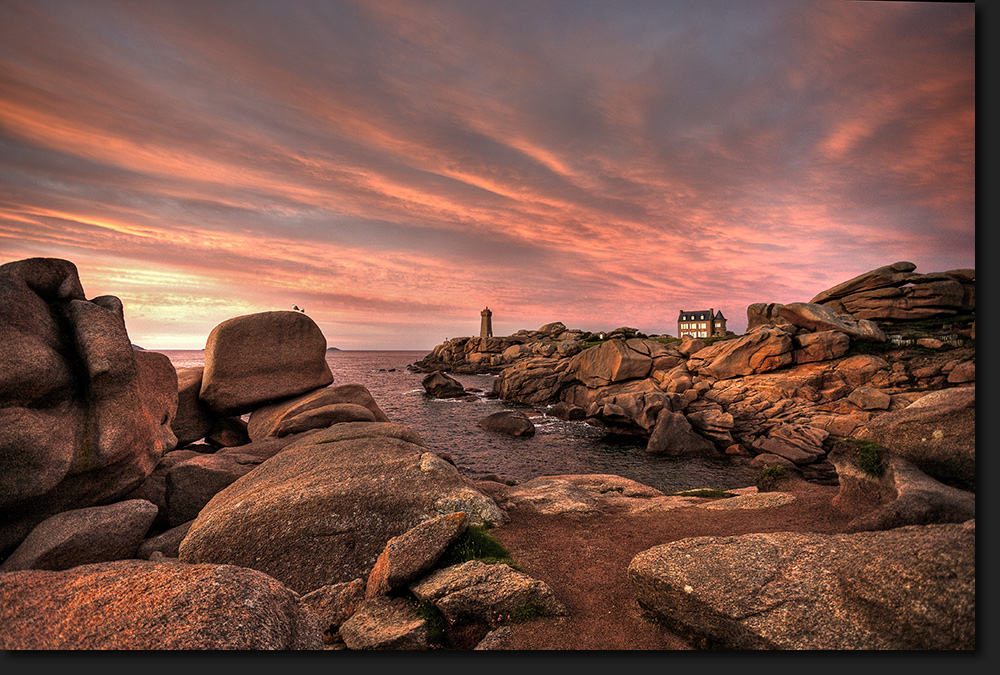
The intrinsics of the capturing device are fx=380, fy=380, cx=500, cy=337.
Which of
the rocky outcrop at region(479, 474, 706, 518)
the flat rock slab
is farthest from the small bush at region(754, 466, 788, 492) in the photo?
the flat rock slab

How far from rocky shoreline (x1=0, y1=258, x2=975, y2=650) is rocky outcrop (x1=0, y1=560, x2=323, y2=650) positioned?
0.06 ft

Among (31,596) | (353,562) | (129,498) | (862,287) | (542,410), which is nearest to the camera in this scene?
(31,596)

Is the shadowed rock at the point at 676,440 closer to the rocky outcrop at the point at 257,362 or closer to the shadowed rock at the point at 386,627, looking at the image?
the rocky outcrop at the point at 257,362

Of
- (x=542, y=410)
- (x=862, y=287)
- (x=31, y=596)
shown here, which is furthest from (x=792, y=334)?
(x=31, y=596)

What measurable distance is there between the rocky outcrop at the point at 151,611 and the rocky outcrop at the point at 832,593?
406 centimetres

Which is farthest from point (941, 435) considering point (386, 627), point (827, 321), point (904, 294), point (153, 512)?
point (827, 321)

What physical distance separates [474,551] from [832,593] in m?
4.28

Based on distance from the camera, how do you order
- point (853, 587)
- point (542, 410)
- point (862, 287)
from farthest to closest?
point (542, 410) < point (862, 287) < point (853, 587)

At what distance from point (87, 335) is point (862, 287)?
17.1 meters

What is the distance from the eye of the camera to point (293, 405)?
1519 cm

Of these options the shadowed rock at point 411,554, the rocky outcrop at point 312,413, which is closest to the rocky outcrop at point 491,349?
the rocky outcrop at point 312,413

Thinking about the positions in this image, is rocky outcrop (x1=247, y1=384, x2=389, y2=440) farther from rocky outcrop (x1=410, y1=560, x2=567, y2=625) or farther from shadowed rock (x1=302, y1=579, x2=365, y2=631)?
rocky outcrop (x1=410, y1=560, x2=567, y2=625)

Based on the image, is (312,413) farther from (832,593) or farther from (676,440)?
(676,440)

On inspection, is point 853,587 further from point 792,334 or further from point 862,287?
point 792,334
